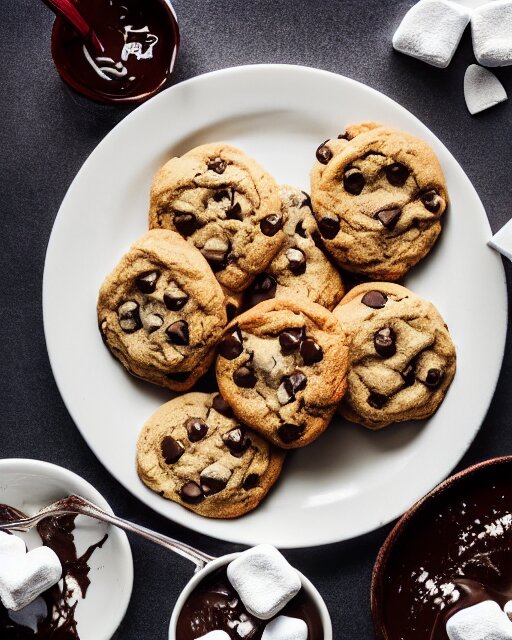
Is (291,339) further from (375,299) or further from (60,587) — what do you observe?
(60,587)

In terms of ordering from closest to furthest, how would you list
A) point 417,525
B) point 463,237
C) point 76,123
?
point 417,525 < point 463,237 < point 76,123

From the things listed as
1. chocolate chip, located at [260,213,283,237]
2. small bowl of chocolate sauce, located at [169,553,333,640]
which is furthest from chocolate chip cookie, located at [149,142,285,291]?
small bowl of chocolate sauce, located at [169,553,333,640]

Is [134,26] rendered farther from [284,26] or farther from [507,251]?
[507,251]

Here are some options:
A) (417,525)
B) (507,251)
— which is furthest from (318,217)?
(417,525)

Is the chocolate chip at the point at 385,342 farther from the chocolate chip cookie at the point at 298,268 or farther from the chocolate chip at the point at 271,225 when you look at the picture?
the chocolate chip at the point at 271,225

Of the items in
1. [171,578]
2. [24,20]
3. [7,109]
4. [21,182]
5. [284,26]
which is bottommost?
[171,578]

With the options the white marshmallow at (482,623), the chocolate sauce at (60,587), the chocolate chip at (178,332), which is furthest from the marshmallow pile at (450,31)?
the chocolate sauce at (60,587)
